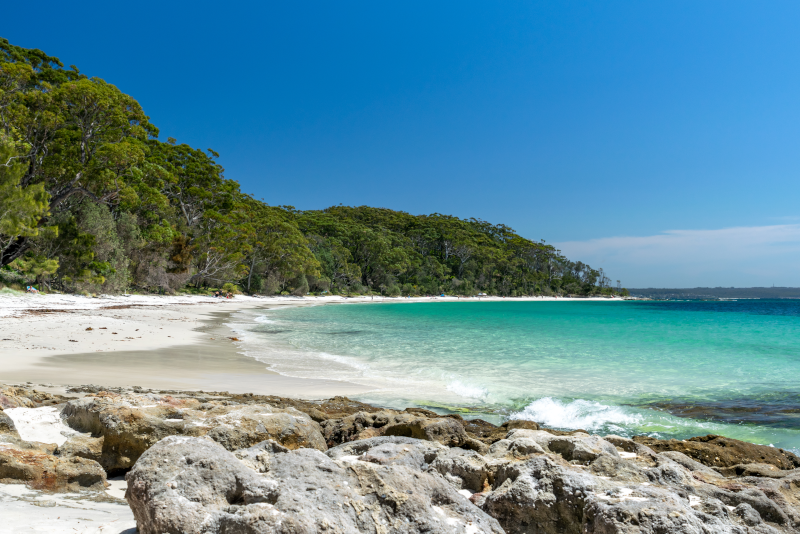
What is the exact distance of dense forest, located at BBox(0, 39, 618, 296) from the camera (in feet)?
73.7

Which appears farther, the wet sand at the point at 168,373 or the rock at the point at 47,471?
the wet sand at the point at 168,373

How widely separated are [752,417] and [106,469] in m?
8.61

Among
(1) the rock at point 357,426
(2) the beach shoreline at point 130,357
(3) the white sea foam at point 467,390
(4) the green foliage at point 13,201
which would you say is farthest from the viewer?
(4) the green foliage at point 13,201

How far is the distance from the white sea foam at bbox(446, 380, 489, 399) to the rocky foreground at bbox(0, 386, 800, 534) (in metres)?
4.24

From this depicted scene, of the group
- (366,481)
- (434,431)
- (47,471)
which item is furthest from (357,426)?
(47,471)

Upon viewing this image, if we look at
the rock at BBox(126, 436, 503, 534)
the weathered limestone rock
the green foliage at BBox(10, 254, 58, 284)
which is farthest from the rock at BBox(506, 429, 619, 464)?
the green foliage at BBox(10, 254, 58, 284)

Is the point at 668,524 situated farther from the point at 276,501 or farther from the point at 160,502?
the point at 160,502

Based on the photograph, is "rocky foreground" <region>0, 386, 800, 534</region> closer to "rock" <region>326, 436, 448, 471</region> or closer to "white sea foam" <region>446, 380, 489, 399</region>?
"rock" <region>326, 436, 448, 471</region>

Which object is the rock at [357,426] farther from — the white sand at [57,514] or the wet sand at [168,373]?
the wet sand at [168,373]

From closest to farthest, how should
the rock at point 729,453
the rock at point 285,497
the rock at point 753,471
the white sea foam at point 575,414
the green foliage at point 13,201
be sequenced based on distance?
the rock at point 285,497 → the rock at point 753,471 → the rock at point 729,453 → the white sea foam at point 575,414 → the green foliage at point 13,201

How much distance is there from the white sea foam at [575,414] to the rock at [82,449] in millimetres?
5242

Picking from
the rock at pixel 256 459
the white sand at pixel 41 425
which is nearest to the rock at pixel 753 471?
the rock at pixel 256 459

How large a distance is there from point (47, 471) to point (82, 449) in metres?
0.36

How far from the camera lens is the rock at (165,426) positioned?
3248 millimetres
